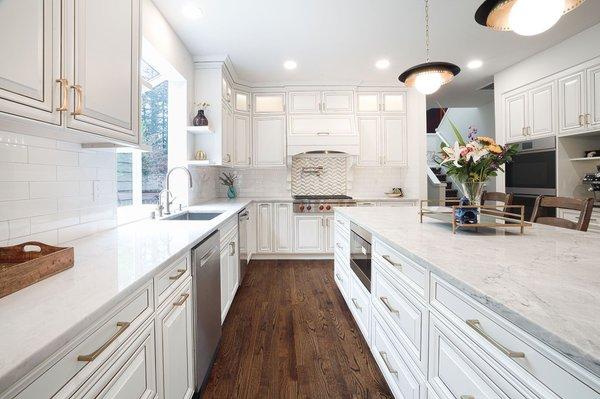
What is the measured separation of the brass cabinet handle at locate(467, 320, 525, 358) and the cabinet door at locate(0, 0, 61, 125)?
4.70ft

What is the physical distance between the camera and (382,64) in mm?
3852

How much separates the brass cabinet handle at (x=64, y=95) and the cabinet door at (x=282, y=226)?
336 centimetres

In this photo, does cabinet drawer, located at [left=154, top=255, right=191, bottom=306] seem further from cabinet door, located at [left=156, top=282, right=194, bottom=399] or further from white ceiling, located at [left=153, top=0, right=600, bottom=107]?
white ceiling, located at [left=153, top=0, right=600, bottom=107]

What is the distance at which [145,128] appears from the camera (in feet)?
9.17

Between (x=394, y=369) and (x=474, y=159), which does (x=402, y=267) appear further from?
(x=474, y=159)

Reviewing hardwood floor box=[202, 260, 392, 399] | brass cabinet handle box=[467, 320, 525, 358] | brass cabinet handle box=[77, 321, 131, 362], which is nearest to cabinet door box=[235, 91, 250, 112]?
hardwood floor box=[202, 260, 392, 399]

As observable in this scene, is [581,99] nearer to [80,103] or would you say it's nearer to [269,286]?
[269,286]

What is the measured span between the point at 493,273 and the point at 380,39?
3081mm

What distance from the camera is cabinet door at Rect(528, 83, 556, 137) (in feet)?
11.4

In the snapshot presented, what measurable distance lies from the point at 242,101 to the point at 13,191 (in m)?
3.62


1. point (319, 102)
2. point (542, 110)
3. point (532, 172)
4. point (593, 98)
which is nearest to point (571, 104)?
point (593, 98)

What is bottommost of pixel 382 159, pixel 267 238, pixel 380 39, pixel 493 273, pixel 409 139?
pixel 267 238

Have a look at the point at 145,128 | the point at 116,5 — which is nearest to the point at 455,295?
the point at 116,5

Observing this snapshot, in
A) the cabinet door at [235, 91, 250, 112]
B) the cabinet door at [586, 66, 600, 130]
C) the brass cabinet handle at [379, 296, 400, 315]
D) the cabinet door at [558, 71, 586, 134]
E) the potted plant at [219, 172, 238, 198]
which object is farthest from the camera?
the potted plant at [219, 172, 238, 198]
